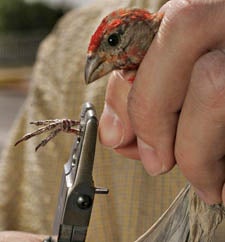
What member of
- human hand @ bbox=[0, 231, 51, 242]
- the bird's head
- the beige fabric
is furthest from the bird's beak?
the beige fabric

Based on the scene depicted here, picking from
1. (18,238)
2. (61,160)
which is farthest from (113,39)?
(61,160)

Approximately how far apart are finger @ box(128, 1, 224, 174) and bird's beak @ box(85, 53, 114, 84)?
25 mm

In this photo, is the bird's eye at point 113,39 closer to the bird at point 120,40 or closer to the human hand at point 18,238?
the bird at point 120,40

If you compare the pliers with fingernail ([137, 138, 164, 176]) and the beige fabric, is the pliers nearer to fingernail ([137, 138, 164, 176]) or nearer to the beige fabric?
fingernail ([137, 138, 164, 176])

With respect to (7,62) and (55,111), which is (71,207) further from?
(7,62)

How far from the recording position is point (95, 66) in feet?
1.65

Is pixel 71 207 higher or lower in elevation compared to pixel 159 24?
lower

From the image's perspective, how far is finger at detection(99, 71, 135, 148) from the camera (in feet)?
1.87

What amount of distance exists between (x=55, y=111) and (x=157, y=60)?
66cm

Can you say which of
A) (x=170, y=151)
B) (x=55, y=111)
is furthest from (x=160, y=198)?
(x=55, y=111)

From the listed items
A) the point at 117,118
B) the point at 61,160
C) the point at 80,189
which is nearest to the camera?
the point at 80,189

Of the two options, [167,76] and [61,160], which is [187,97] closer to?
[167,76]

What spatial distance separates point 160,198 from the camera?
0.79m

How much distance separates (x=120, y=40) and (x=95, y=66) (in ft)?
0.09
